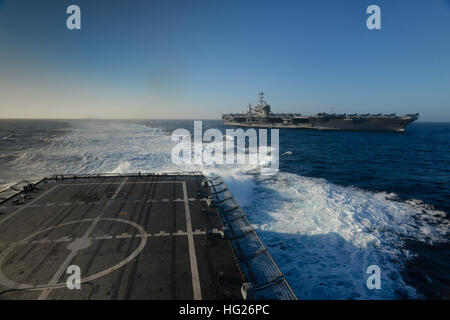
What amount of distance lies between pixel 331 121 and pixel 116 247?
133 m

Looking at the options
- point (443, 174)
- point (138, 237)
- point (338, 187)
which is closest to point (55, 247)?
point (138, 237)

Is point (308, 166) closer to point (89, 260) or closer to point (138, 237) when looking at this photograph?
point (138, 237)

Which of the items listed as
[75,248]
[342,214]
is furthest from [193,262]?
[342,214]

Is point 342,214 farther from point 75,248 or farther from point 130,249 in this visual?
point 75,248

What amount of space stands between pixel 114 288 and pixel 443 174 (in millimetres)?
61062

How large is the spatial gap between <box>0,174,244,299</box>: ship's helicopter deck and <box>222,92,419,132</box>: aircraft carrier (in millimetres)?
121763

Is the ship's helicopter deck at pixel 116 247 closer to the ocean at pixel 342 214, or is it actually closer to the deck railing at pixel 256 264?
the deck railing at pixel 256 264

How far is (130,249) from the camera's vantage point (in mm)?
15406

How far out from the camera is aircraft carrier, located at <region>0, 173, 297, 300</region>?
39.0ft

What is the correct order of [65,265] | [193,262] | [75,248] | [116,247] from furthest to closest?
[116,247] → [75,248] → [193,262] → [65,265]

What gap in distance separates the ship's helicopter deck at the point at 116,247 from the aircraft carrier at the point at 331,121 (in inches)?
4794

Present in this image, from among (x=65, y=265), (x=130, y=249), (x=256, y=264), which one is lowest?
(x=256, y=264)

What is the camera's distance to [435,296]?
1479cm
